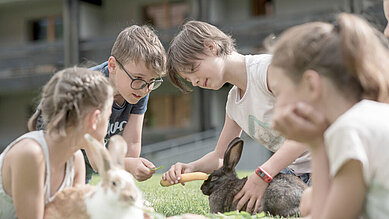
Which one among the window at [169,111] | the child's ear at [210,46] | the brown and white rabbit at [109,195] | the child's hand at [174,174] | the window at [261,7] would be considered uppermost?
the child's ear at [210,46]

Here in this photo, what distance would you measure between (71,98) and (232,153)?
4.35ft

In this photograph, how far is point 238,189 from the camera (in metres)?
3.19

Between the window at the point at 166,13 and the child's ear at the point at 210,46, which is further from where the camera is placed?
the window at the point at 166,13

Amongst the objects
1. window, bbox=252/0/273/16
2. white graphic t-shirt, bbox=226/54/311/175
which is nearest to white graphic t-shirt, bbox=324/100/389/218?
white graphic t-shirt, bbox=226/54/311/175

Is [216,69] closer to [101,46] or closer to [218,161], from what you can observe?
[218,161]

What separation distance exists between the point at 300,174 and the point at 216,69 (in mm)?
1037

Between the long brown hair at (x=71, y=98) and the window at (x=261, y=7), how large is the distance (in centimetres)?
1549

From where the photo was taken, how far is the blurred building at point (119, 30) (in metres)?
14.7

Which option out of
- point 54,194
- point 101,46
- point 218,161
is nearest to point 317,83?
point 54,194

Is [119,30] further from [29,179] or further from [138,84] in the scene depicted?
[29,179]

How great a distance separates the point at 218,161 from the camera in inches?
141

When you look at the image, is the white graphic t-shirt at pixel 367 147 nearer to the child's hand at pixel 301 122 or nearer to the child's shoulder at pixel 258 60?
the child's hand at pixel 301 122

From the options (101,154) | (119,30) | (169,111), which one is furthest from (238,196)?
(119,30)

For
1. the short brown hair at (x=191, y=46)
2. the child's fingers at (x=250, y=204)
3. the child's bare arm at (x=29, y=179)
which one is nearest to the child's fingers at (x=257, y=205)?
the child's fingers at (x=250, y=204)
